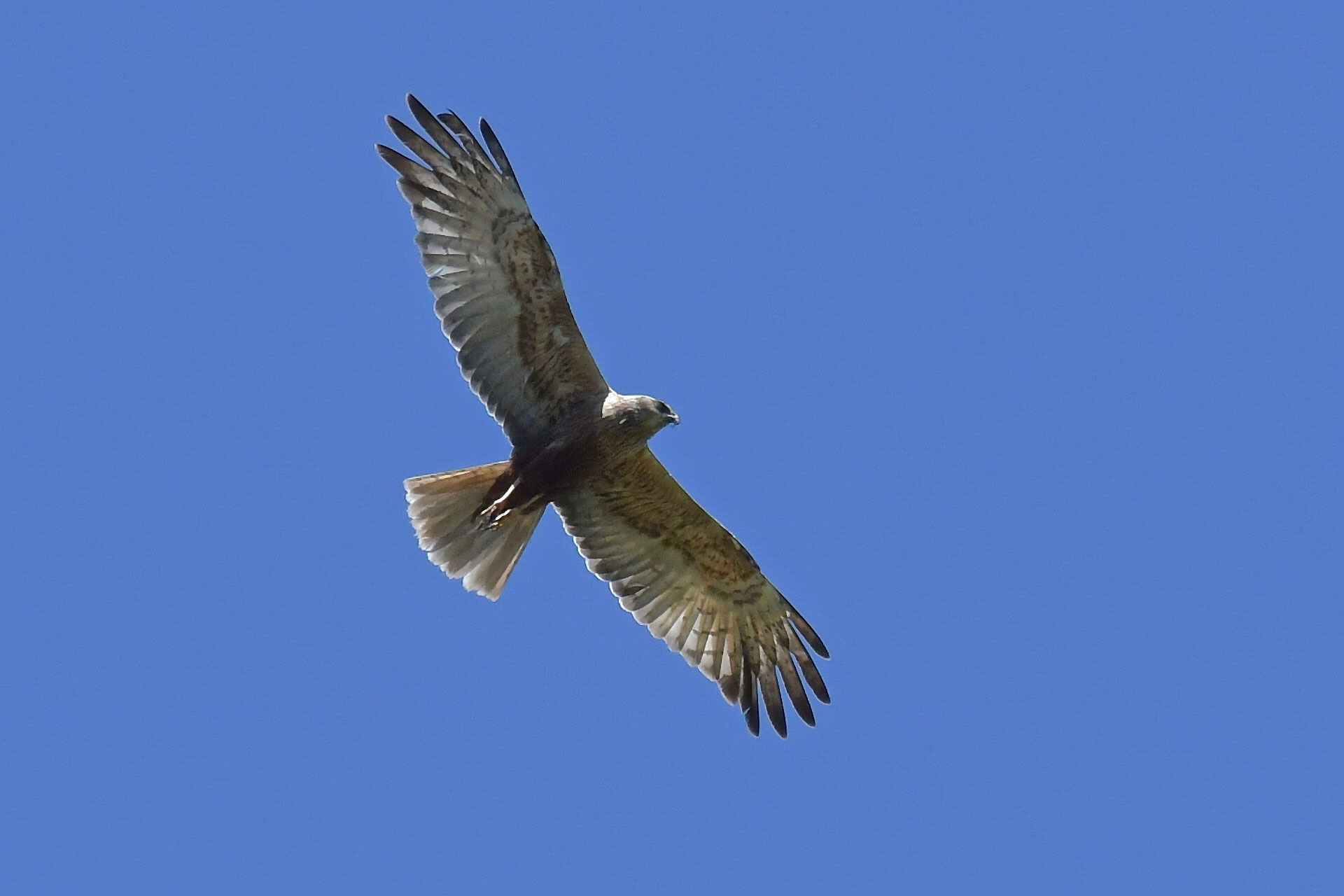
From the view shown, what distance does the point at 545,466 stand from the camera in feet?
41.9

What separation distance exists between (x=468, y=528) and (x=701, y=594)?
1.85 meters

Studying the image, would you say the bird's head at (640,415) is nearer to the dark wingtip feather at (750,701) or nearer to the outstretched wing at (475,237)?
the outstretched wing at (475,237)

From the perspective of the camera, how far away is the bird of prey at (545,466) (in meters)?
12.5

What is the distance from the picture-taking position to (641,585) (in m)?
13.6

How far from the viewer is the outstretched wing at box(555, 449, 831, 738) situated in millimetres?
13445

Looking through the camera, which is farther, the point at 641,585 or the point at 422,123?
the point at 641,585

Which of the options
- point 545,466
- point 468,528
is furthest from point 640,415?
point 468,528

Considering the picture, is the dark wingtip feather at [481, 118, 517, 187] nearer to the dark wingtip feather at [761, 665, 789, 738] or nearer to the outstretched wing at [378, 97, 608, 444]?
the outstretched wing at [378, 97, 608, 444]

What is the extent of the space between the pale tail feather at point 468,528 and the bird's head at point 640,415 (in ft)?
2.75

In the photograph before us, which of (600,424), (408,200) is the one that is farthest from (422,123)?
(600,424)

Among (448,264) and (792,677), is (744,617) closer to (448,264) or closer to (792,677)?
(792,677)

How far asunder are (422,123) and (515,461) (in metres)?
2.31

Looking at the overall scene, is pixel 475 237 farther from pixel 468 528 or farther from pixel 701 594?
pixel 701 594

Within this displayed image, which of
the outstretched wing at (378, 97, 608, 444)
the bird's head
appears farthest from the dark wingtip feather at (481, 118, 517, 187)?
the bird's head
